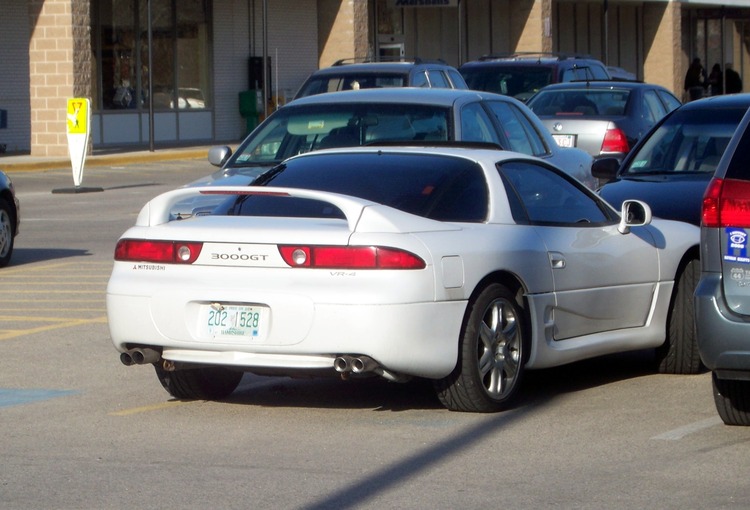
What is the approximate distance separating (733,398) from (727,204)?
951mm

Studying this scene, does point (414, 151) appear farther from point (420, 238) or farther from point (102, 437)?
point (102, 437)

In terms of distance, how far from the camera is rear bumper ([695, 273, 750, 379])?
659 centimetres

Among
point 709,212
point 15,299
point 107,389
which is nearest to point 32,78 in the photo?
point 15,299

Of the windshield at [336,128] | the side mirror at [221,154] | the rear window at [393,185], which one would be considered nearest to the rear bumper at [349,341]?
the rear window at [393,185]

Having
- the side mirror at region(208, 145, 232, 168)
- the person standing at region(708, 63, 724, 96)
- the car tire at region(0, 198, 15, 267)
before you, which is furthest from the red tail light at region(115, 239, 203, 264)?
the person standing at region(708, 63, 724, 96)

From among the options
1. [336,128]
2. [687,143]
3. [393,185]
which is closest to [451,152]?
[393,185]

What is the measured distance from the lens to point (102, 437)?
705 centimetres

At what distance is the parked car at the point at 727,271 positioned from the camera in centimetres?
661

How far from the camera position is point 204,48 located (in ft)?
125

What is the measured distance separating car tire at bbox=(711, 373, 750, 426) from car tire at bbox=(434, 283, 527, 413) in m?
1.07

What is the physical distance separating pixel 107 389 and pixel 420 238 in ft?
7.38

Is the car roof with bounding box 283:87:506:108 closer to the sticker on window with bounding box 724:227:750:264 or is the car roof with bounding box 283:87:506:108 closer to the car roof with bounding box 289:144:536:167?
the car roof with bounding box 289:144:536:167

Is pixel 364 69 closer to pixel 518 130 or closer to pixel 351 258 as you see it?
pixel 518 130

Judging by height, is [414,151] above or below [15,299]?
above
